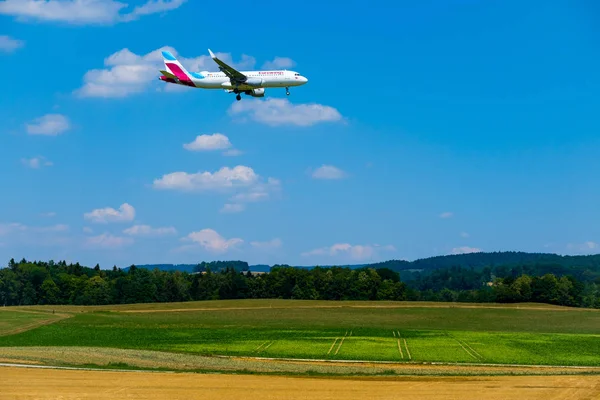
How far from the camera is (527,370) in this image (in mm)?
52594

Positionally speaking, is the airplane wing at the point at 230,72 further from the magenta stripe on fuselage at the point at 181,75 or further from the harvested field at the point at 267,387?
the harvested field at the point at 267,387

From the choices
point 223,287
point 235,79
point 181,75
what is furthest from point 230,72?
point 223,287

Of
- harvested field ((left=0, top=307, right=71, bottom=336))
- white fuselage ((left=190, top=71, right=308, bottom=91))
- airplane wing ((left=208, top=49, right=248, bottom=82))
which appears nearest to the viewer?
airplane wing ((left=208, top=49, right=248, bottom=82))

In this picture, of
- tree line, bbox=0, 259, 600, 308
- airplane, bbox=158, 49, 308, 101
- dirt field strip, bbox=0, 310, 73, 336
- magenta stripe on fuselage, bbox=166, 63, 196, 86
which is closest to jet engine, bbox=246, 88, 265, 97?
airplane, bbox=158, 49, 308, 101

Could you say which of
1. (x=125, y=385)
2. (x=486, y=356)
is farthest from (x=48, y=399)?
(x=486, y=356)

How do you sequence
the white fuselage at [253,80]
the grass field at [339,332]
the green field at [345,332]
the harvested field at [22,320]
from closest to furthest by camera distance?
the grass field at [339,332]
the green field at [345,332]
the white fuselage at [253,80]
the harvested field at [22,320]

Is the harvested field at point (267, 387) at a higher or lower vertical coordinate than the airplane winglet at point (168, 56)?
lower

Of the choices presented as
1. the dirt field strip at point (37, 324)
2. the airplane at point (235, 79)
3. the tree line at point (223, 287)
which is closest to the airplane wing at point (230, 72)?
the airplane at point (235, 79)

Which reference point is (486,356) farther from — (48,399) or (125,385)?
(48,399)

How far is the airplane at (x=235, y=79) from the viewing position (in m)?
79.9

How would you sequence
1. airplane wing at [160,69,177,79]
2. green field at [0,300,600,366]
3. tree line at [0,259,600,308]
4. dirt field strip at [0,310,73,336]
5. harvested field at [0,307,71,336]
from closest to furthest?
green field at [0,300,600,366] → airplane wing at [160,69,177,79] → dirt field strip at [0,310,73,336] → harvested field at [0,307,71,336] → tree line at [0,259,600,308]

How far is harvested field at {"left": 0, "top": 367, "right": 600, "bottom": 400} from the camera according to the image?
38375mm

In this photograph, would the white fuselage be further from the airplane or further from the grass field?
the grass field

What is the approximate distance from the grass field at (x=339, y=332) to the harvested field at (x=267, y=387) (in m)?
13.5
